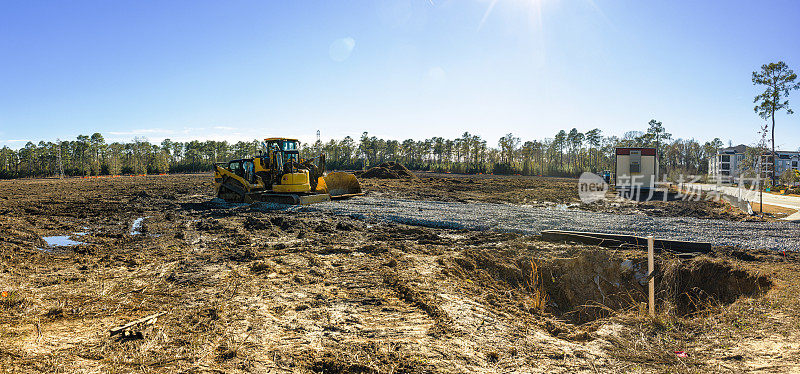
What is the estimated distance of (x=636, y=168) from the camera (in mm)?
25750

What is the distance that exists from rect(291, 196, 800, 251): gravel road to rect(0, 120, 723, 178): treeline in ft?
156

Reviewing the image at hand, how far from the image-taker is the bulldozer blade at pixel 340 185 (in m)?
19.9

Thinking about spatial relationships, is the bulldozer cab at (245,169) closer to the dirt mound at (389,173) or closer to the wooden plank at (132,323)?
the wooden plank at (132,323)

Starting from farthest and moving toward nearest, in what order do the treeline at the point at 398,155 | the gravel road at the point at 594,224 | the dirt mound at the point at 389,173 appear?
the treeline at the point at 398,155 < the dirt mound at the point at 389,173 < the gravel road at the point at 594,224

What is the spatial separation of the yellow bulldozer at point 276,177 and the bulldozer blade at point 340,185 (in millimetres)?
254

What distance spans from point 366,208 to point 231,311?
11411mm

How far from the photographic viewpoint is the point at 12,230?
38.2 ft

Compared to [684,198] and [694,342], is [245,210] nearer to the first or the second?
[694,342]

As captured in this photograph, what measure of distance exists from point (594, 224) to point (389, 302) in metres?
8.72

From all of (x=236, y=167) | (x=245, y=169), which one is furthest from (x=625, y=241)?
(x=236, y=167)

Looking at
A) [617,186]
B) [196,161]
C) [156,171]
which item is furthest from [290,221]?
[196,161]

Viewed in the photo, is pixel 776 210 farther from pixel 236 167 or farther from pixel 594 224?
pixel 236 167

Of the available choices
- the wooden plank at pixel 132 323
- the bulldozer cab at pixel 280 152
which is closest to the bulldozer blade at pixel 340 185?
the bulldozer cab at pixel 280 152

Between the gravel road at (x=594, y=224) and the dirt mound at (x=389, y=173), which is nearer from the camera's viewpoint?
the gravel road at (x=594, y=224)
